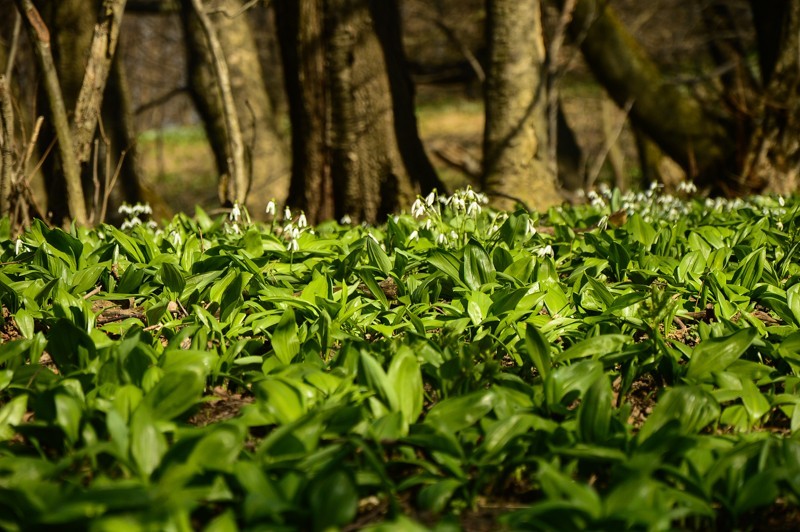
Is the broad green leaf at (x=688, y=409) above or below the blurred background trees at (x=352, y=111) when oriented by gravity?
below

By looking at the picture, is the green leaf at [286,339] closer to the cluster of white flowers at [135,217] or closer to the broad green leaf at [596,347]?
the broad green leaf at [596,347]

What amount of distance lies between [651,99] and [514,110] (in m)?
4.04

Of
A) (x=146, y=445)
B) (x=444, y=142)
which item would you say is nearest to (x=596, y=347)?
(x=146, y=445)

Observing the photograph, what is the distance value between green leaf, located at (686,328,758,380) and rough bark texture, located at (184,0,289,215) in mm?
6882

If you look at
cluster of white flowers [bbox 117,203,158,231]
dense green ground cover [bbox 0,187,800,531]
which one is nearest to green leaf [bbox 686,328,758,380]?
dense green ground cover [bbox 0,187,800,531]

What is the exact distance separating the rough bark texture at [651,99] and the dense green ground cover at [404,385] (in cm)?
566

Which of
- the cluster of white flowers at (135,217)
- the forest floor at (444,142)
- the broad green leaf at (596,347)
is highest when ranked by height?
the cluster of white flowers at (135,217)

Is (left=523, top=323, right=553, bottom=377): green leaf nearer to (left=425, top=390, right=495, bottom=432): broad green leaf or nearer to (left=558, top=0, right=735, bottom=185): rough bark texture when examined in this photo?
(left=425, top=390, right=495, bottom=432): broad green leaf

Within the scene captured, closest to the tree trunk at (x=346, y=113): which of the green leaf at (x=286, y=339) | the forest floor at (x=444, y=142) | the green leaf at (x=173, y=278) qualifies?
the green leaf at (x=173, y=278)

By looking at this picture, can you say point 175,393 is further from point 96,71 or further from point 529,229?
point 96,71

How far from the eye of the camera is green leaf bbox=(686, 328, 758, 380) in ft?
9.59

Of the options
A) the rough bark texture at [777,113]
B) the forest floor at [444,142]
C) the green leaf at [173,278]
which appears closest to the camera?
the green leaf at [173,278]

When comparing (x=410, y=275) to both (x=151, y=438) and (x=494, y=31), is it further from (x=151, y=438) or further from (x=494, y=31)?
(x=494, y=31)

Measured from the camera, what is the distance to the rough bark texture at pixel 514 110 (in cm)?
713
